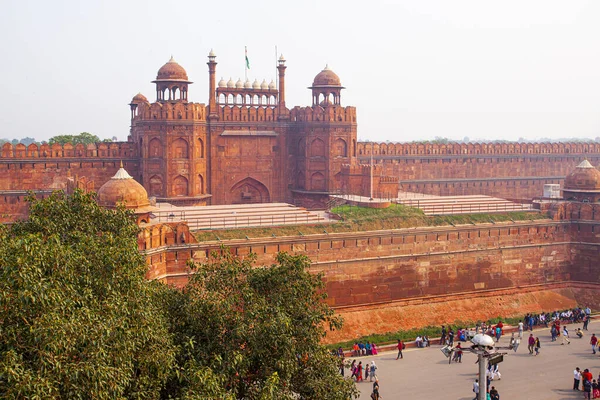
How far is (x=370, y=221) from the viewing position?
25125 mm

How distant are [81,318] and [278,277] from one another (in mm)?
4377

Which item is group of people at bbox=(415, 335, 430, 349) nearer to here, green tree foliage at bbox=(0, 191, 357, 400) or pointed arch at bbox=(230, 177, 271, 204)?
green tree foliage at bbox=(0, 191, 357, 400)

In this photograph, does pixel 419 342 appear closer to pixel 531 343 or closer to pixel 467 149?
pixel 531 343

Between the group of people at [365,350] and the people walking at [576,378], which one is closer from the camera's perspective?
the people walking at [576,378]

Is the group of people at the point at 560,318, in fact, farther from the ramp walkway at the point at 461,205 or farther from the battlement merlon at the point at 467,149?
the battlement merlon at the point at 467,149

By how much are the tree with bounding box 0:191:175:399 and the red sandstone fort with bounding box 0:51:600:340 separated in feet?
28.9

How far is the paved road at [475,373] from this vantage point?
18.0 m

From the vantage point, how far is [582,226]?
27.3m

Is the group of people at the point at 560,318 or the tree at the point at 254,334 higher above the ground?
the tree at the point at 254,334

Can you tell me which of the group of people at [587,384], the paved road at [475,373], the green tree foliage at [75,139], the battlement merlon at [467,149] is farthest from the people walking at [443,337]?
the green tree foliage at [75,139]

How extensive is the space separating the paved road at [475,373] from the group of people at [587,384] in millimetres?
267

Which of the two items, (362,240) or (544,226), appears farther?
(544,226)

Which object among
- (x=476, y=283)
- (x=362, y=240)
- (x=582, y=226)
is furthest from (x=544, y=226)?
(x=362, y=240)

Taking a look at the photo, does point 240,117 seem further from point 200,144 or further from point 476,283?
point 476,283
